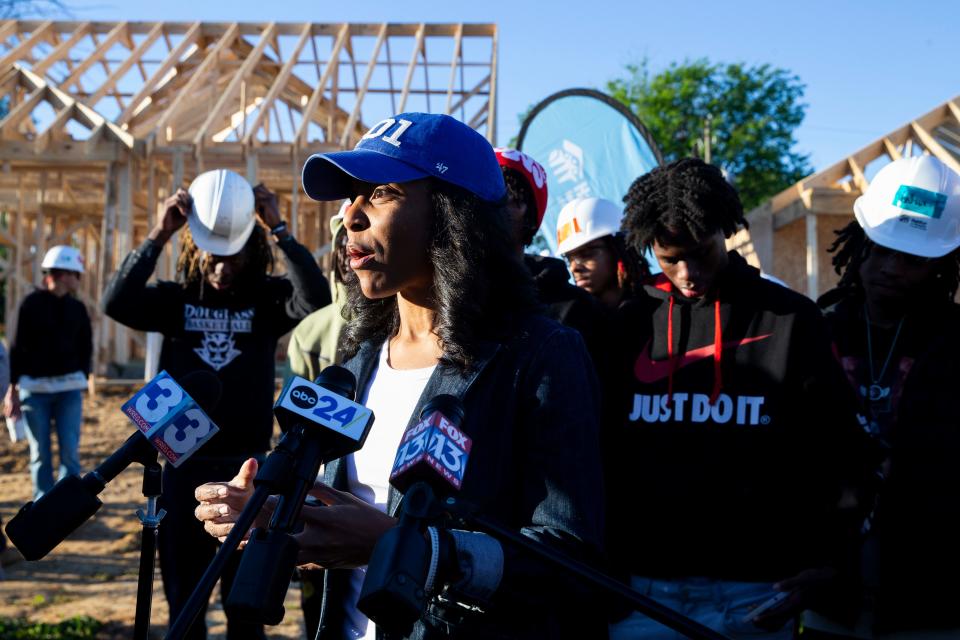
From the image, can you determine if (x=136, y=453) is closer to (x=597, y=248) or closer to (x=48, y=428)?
(x=597, y=248)

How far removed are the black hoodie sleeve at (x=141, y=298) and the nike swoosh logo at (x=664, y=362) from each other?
2343 mm

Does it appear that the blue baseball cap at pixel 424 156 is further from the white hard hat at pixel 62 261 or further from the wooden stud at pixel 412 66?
the wooden stud at pixel 412 66

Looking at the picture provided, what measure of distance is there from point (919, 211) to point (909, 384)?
0.54 m

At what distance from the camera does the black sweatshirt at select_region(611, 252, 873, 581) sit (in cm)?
231

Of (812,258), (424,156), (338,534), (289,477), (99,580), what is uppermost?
(812,258)

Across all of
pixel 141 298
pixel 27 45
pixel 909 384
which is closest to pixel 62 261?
pixel 141 298

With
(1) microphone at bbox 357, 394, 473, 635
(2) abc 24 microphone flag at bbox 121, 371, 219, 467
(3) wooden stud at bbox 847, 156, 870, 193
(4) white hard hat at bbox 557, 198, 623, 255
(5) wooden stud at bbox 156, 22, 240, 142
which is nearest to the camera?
(1) microphone at bbox 357, 394, 473, 635

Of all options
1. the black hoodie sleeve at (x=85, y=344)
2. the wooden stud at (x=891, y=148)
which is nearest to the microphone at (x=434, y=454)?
the black hoodie sleeve at (x=85, y=344)

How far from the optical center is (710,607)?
2.33m

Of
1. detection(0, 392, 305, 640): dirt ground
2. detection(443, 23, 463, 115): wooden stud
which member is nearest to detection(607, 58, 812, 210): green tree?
detection(443, 23, 463, 115): wooden stud

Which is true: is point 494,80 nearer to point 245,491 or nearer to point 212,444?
point 212,444

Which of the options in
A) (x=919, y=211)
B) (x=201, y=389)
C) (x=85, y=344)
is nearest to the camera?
(x=201, y=389)

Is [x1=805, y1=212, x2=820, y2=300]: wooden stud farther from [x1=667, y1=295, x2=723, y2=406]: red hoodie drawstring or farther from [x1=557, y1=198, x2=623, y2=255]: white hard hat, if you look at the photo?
[x1=667, y1=295, x2=723, y2=406]: red hoodie drawstring

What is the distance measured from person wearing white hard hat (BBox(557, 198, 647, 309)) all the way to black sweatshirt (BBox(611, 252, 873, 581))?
1507 millimetres
